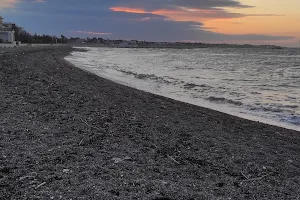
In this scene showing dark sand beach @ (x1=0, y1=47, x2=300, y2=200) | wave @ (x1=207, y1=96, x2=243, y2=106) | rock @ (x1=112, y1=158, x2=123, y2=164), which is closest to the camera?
dark sand beach @ (x1=0, y1=47, x2=300, y2=200)

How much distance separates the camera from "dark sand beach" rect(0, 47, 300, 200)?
15.9 feet

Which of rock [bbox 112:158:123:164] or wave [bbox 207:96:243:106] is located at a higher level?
rock [bbox 112:158:123:164]

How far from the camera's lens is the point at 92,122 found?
874 cm

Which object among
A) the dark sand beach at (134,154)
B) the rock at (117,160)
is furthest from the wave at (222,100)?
the rock at (117,160)

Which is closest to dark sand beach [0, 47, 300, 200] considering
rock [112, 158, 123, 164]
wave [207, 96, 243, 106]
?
rock [112, 158, 123, 164]

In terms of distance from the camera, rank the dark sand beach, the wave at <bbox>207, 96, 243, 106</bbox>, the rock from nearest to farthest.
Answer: the dark sand beach < the rock < the wave at <bbox>207, 96, 243, 106</bbox>

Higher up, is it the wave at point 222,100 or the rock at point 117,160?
the rock at point 117,160

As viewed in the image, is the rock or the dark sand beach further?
the rock

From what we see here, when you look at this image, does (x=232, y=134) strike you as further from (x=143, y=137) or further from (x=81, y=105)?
(x=81, y=105)

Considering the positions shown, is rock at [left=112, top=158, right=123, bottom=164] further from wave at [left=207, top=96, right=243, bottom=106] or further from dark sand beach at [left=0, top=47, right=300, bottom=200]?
wave at [left=207, top=96, right=243, bottom=106]

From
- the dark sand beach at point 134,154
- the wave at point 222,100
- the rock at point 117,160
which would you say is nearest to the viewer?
the dark sand beach at point 134,154

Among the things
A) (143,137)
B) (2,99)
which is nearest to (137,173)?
(143,137)

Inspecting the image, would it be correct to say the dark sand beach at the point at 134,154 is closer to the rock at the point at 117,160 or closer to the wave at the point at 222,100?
the rock at the point at 117,160

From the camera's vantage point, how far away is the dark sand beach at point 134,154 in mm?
4840
